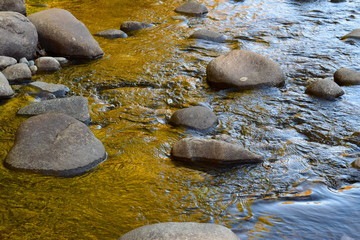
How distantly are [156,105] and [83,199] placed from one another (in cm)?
231

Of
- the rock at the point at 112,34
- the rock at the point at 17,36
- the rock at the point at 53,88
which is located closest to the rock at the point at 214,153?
the rock at the point at 53,88

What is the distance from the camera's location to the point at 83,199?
418 cm

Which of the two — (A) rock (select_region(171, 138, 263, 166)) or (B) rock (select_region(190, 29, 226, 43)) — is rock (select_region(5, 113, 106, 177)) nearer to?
(A) rock (select_region(171, 138, 263, 166))

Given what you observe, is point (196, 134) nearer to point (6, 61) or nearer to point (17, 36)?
point (6, 61)

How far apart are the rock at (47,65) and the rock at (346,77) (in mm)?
4125

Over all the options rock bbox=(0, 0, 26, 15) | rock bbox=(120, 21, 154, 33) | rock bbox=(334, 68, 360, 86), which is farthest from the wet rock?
rock bbox=(120, 21, 154, 33)

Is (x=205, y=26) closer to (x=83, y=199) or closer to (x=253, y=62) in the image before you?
(x=253, y=62)

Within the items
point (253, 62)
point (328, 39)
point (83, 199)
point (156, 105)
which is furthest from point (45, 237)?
point (328, 39)

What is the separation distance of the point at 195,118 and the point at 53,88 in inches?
82.0

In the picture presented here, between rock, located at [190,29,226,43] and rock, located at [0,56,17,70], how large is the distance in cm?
331

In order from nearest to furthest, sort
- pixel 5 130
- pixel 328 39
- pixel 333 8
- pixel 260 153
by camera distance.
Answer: pixel 260 153 → pixel 5 130 → pixel 328 39 → pixel 333 8

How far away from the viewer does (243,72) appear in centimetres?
688

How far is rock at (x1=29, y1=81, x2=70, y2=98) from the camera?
254 inches

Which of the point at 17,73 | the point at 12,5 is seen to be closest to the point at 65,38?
the point at 17,73
